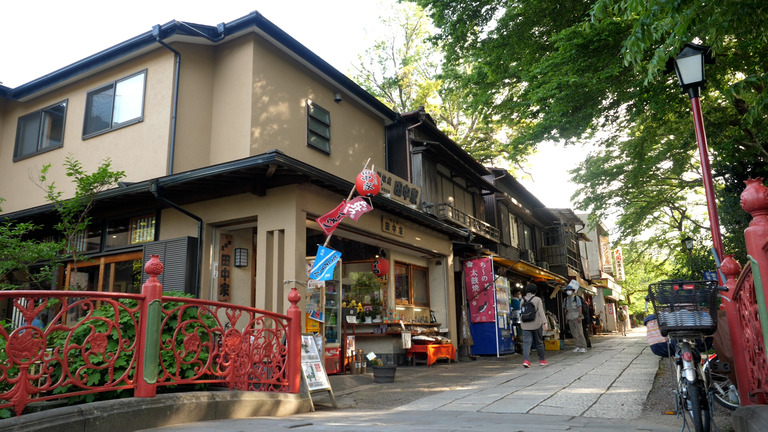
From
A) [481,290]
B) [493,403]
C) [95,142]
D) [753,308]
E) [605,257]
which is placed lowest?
[493,403]

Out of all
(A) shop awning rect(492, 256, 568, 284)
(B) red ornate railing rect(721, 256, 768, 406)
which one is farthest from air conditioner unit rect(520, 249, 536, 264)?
(B) red ornate railing rect(721, 256, 768, 406)

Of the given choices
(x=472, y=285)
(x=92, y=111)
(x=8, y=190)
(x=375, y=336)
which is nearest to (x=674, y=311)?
(x=375, y=336)

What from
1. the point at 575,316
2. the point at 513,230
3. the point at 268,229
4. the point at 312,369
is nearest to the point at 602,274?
the point at 513,230

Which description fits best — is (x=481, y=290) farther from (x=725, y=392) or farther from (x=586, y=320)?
(x=725, y=392)

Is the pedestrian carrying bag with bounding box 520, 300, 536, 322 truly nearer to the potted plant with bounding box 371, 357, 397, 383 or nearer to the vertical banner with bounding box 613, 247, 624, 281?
the potted plant with bounding box 371, 357, 397, 383

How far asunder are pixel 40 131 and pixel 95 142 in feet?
8.73

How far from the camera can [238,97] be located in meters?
11.5

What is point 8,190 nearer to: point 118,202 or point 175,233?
point 118,202

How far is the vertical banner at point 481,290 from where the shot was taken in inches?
630

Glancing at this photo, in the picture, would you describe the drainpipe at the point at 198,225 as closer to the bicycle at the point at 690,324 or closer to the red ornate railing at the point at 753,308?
the bicycle at the point at 690,324

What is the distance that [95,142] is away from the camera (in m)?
12.6

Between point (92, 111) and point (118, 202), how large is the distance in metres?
3.33

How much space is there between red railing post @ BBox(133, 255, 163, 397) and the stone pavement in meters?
0.48

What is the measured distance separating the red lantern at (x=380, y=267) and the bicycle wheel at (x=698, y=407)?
9.40 metres
